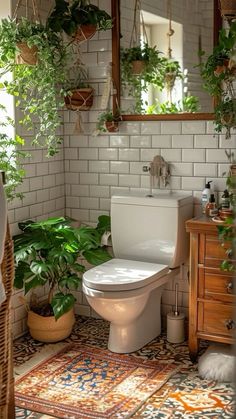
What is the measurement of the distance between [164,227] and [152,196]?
0.74 ft

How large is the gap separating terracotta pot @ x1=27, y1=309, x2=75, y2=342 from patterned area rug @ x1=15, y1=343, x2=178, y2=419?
0.13 m

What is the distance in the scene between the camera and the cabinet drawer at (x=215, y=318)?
309 cm

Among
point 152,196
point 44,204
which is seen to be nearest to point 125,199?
point 152,196

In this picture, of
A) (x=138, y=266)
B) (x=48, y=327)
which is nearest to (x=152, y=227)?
(x=138, y=266)

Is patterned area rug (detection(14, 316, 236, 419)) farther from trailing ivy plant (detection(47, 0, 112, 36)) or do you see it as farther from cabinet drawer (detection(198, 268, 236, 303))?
trailing ivy plant (detection(47, 0, 112, 36))

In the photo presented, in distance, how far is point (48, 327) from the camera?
3539 millimetres

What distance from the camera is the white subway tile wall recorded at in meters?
3.54

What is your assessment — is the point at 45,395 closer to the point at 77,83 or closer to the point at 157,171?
the point at 157,171

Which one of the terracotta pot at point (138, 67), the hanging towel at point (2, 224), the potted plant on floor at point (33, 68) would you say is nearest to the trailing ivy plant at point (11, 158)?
the potted plant on floor at point (33, 68)

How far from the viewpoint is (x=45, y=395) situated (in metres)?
2.90

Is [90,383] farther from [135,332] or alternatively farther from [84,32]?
[84,32]

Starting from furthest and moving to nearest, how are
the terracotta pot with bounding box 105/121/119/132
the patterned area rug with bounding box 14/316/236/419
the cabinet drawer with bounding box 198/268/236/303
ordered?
the terracotta pot with bounding box 105/121/119/132 < the cabinet drawer with bounding box 198/268/236/303 < the patterned area rug with bounding box 14/316/236/419

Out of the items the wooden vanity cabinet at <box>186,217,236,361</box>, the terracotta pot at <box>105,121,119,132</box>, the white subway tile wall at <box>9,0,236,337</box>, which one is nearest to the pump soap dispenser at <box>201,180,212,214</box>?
the white subway tile wall at <box>9,0,236,337</box>

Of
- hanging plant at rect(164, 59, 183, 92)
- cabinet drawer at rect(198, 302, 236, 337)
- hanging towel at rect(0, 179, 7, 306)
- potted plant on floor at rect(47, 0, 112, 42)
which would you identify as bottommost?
cabinet drawer at rect(198, 302, 236, 337)
